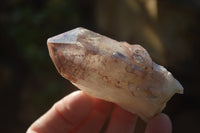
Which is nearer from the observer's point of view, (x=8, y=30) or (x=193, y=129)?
(x=193, y=129)

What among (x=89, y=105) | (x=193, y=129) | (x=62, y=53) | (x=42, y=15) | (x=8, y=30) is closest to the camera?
(x=62, y=53)

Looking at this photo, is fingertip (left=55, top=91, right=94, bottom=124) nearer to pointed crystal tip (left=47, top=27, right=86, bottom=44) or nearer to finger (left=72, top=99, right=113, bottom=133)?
finger (left=72, top=99, right=113, bottom=133)

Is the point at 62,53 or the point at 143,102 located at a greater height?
the point at 62,53

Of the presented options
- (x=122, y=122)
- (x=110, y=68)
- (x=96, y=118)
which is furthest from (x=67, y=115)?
(x=110, y=68)

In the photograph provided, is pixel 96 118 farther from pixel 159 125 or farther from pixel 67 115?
pixel 159 125

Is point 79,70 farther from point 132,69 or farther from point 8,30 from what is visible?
point 8,30

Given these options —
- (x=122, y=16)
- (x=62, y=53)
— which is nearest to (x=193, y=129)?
(x=122, y=16)

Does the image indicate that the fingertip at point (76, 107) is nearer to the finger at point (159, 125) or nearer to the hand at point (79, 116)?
the hand at point (79, 116)
